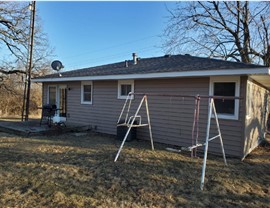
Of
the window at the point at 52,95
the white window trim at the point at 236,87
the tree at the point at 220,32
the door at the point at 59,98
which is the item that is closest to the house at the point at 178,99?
the white window trim at the point at 236,87

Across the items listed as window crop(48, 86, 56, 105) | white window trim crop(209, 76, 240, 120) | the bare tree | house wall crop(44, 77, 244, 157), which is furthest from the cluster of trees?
white window trim crop(209, 76, 240, 120)

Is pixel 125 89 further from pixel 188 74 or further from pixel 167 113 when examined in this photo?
pixel 188 74

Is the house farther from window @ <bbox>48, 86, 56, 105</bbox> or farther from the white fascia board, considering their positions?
window @ <bbox>48, 86, 56, 105</bbox>

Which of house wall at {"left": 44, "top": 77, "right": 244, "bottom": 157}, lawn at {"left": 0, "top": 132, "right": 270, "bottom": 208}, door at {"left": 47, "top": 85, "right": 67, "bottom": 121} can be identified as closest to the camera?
lawn at {"left": 0, "top": 132, "right": 270, "bottom": 208}

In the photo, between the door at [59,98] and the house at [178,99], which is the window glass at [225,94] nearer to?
the house at [178,99]

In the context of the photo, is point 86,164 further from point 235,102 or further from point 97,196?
point 235,102

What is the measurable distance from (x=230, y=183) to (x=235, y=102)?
8.47 ft

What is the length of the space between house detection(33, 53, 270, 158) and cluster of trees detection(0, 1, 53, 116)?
9113 mm

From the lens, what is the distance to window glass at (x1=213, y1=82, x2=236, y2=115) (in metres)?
6.21

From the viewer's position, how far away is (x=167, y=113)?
7457 mm

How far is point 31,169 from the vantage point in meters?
4.59

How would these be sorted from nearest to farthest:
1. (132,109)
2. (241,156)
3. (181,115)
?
(241,156)
(181,115)
(132,109)

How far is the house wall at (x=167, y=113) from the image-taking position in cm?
633

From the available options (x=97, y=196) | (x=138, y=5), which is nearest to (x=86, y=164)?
(x=97, y=196)
